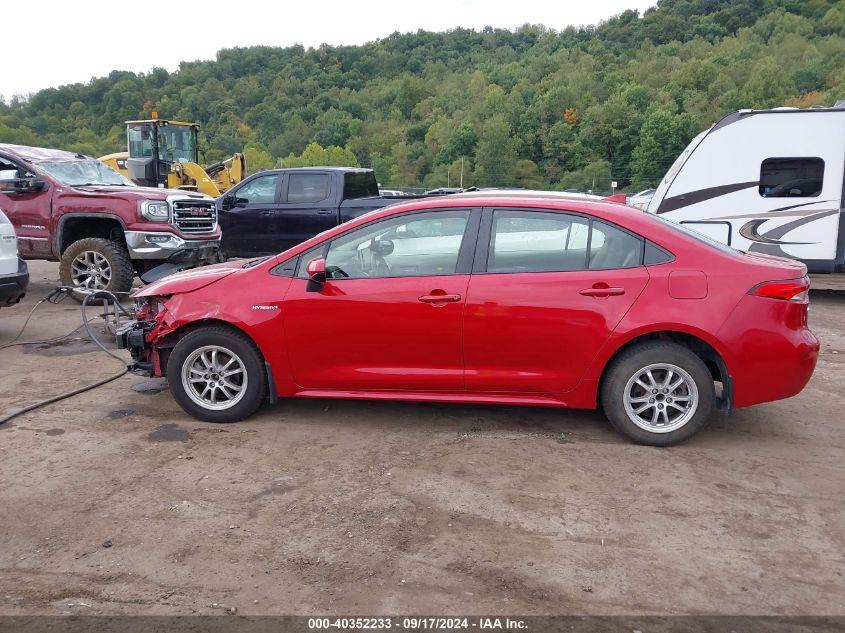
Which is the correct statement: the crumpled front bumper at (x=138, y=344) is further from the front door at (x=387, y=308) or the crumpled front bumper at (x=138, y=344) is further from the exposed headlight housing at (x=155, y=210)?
the exposed headlight housing at (x=155, y=210)

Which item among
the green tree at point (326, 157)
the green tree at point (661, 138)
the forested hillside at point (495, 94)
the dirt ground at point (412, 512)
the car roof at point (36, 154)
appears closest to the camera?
the dirt ground at point (412, 512)

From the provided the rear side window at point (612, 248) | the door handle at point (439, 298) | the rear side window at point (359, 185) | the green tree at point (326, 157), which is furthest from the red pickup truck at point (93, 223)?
the green tree at point (326, 157)

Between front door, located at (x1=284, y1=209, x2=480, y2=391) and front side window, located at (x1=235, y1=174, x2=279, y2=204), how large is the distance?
24.5ft

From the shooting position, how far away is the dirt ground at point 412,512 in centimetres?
325

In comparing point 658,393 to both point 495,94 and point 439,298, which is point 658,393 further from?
point 495,94

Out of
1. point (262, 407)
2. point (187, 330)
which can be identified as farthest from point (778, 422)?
point (187, 330)

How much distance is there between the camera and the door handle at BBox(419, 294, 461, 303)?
4969mm

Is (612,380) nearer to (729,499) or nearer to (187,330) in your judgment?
(729,499)

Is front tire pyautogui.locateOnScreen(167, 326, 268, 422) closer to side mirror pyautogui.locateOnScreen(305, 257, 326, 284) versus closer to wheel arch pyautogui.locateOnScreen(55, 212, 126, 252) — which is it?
side mirror pyautogui.locateOnScreen(305, 257, 326, 284)

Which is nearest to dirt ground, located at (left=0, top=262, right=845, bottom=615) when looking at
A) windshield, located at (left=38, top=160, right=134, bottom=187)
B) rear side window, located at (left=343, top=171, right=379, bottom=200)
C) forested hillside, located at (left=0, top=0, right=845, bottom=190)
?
windshield, located at (left=38, top=160, right=134, bottom=187)

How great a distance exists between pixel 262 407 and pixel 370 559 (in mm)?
2429

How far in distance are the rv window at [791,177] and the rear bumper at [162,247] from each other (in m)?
8.23

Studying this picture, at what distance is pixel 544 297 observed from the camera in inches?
193

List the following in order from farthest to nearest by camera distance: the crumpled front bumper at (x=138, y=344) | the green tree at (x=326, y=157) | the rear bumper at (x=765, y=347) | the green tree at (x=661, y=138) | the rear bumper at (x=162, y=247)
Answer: the green tree at (x=326, y=157), the green tree at (x=661, y=138), the rear bumper at (x=162, y=247), the crumpled front bumper at (x=138, y=344), the rear bumper at (x=765, y=347)
